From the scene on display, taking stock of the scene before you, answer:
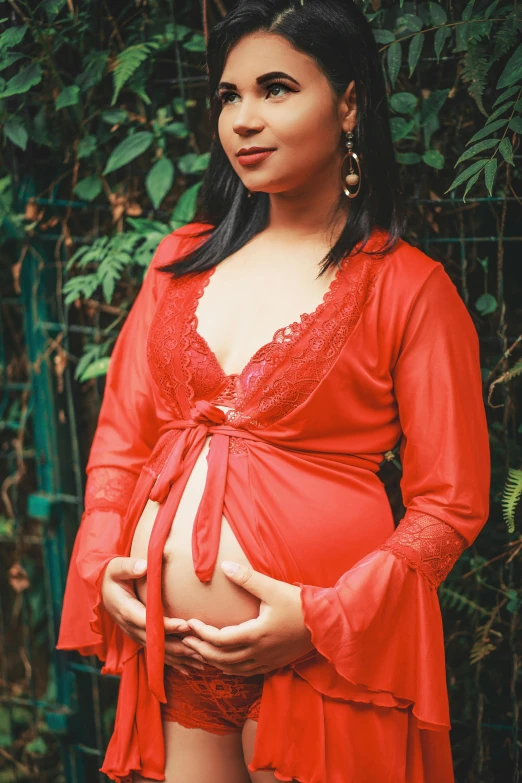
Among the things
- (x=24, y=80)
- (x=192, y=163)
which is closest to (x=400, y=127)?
(x=192, y=163)

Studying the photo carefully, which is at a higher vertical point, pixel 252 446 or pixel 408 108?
pixel 408 108

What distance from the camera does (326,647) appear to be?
150 centimetres

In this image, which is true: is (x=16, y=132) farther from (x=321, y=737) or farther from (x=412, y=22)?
(x=321, y=737)

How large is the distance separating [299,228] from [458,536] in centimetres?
64

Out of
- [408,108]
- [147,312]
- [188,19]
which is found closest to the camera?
[147,312]

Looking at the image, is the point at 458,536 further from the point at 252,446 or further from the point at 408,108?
the point at 408,108

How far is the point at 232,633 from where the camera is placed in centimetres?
149

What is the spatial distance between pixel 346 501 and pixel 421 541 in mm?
148

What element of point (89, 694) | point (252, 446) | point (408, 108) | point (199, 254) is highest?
point (408, 108)

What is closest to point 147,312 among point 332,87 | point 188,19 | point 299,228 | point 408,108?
point 299,228

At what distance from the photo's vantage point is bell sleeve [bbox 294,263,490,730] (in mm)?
1511

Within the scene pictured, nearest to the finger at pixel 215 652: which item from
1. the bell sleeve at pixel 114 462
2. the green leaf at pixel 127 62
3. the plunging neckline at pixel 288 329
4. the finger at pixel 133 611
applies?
the finger at pixel 133 611

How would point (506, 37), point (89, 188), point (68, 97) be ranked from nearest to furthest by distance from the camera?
point (506, 37), point (68, 97), point (89, 188)

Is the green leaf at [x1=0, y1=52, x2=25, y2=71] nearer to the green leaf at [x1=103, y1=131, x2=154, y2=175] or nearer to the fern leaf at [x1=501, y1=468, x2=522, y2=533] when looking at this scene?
the green leaf at [x1=103, y1=131, x2=154, y2=175]
